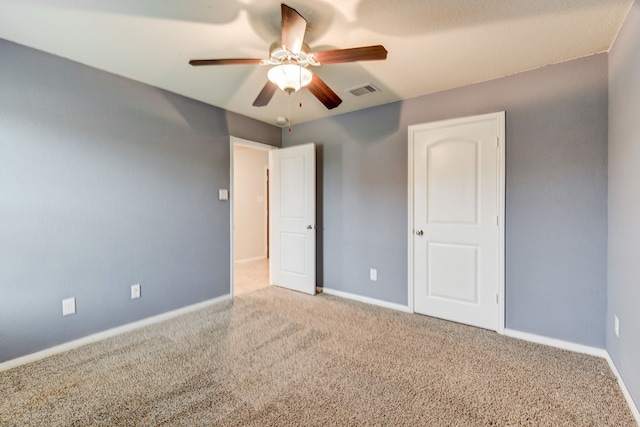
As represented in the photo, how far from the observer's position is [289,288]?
13.0 feet

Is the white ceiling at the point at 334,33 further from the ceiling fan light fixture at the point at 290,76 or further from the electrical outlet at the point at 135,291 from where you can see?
the electrical outlet at the point at 135,291

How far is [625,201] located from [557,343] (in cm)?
128

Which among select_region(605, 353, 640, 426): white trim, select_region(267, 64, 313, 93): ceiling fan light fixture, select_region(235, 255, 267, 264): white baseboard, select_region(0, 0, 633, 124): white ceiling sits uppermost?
select_region(0, 0, 633, 124): white ceiling

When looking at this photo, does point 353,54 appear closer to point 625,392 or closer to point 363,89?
point 363,89

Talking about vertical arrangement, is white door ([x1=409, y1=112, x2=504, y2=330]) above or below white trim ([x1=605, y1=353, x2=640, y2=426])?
above

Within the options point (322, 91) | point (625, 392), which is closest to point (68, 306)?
point (322, 91)

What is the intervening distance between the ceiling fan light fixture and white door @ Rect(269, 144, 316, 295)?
68.9 inches

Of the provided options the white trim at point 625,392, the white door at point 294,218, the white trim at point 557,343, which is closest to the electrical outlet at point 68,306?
the white door at point 294,218

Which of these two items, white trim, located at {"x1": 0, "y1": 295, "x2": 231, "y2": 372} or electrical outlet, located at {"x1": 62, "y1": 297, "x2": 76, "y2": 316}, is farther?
electrical outlet, located at {"x1": 62, "y1": 297, "x2": 76, "y2": 316}

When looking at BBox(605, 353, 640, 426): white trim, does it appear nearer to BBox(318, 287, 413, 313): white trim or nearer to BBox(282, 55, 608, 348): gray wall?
BBox(282, 55, 608, 348): gray wall

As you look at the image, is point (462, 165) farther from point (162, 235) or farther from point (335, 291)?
point (162, 235)

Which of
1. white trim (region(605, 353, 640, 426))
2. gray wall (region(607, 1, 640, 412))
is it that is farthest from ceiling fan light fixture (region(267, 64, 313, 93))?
white trim (region(605, 353, 640, 426))

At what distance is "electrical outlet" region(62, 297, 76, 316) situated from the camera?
7.59 ft

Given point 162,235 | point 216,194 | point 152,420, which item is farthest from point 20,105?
point 152,420
